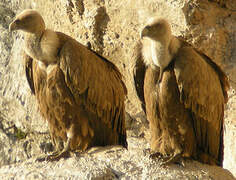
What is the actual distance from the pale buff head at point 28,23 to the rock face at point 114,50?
605 mm

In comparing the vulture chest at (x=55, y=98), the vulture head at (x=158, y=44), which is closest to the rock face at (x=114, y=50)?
the vulture head at (x=158, y=44)

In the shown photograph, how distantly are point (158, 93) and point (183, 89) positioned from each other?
0.55 ft

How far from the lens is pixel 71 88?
3.68 meters

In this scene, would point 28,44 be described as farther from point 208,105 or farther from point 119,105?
point 208,105

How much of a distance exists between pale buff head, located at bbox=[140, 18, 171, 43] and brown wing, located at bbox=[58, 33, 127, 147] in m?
0.54

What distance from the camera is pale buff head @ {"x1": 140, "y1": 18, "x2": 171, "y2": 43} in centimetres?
331

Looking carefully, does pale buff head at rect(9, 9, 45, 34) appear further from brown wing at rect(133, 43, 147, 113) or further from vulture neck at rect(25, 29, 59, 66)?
brown wing at rect(133, 43, 147, 113)

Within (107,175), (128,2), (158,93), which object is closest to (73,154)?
(107,175)

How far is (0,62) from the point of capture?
611 centimetres

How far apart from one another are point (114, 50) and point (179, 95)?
4.87 feet

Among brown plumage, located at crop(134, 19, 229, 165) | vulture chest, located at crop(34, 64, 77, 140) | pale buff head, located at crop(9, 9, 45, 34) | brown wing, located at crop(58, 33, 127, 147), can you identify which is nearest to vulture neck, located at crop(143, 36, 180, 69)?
brown plumage, located at crop(134, 19, 229, 165)

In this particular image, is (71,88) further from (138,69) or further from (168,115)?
(168,115)

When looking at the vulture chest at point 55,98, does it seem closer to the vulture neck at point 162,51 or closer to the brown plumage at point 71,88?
the brown plumage at point 71,88

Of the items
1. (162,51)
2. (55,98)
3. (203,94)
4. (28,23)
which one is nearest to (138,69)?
(162,51)
